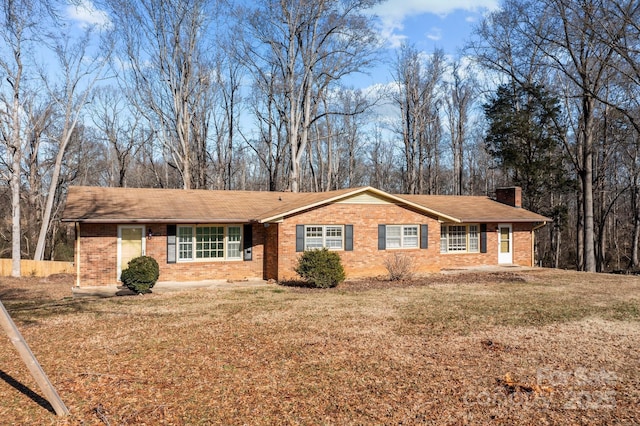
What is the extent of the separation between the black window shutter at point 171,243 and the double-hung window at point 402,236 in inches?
316

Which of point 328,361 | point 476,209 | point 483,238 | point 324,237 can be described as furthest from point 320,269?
point 476,209

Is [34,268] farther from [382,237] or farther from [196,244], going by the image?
[382,237]

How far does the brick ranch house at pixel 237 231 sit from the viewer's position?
14.4 meters

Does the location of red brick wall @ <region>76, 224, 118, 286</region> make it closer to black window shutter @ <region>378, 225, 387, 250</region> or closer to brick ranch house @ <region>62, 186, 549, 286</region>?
brick ranch house @ <region>62, 186, 549, 286</region>

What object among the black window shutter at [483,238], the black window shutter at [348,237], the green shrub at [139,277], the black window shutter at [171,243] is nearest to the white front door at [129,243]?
the black window shutter at [171,243]

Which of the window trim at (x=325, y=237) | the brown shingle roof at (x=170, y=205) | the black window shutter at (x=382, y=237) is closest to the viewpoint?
the brown shingle roof at (x=170, y=205)

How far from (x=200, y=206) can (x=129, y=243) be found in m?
3.02

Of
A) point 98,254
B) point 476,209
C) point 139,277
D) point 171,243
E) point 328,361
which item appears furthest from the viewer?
point 476,209

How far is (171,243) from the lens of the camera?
15102 mm

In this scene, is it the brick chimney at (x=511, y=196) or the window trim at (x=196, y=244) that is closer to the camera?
the window trim at (x=196, y=244)

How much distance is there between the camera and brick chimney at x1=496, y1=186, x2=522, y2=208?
75.8 feet

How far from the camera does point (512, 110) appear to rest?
27.7 metres

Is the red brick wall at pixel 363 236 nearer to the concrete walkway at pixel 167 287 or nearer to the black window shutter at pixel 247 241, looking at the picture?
the concrete walkway at pixel 167 287

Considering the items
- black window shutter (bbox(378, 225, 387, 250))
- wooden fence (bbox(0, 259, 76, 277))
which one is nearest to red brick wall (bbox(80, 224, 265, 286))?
black window shutter (bbox(378, 225, 387, 250))
